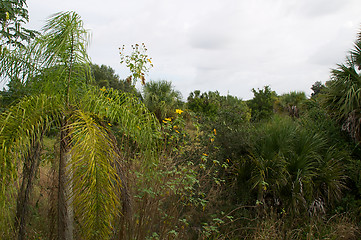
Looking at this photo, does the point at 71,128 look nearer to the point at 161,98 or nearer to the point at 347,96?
the point at 347,96

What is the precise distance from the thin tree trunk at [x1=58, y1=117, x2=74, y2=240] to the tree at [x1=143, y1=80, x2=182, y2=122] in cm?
879

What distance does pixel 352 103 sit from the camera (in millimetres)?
6562

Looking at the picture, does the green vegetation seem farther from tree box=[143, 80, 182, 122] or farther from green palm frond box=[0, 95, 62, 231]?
tree box=[143, 80, 182, 122]

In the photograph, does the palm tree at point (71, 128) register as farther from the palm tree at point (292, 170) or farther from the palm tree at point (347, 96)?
the palm tree at point (347, 96)

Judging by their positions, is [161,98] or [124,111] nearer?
[124,111]

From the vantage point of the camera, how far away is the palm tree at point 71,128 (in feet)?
7.18

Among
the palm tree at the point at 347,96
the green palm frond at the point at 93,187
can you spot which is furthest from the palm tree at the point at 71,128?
the palm tree at the point at 347,96

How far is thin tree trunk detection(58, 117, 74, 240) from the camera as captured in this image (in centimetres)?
251

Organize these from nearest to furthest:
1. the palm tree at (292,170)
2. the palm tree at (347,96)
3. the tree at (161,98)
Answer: the palm tree at (292,170) → the palm tree at (347,96) → the tree at (161,98)

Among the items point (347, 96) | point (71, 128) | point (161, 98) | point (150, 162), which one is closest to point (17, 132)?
point (71, 128)

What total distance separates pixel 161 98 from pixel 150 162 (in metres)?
10.2

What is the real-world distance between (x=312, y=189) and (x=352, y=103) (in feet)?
7.69

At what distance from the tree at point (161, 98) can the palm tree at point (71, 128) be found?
848cm

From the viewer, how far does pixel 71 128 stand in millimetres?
2367
